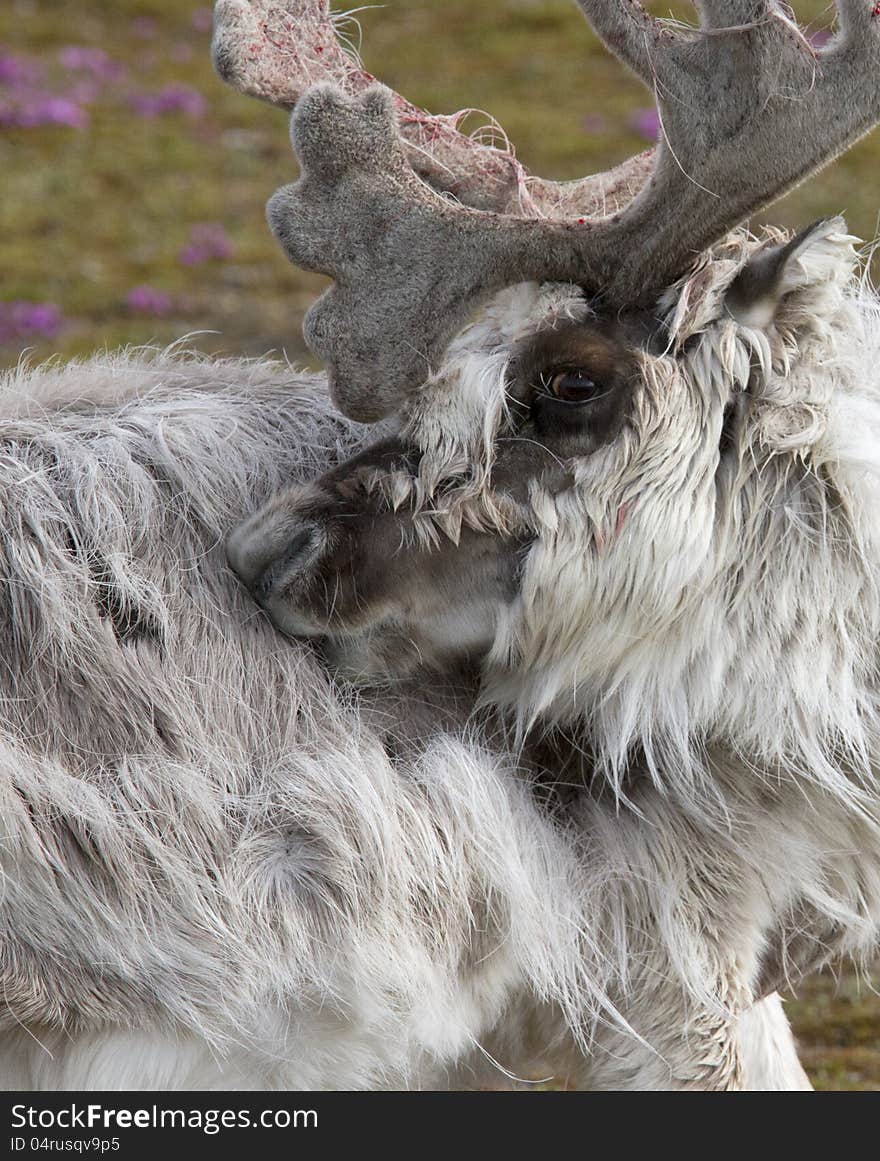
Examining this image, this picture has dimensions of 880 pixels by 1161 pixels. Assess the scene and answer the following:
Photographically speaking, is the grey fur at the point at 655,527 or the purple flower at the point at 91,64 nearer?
the grey fur at the point at 655,527

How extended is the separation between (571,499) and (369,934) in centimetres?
100

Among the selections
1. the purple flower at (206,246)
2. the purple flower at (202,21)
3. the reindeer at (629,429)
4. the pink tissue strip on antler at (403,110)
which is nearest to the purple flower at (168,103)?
the purple flower at (202,21)

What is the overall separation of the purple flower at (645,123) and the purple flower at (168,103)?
11.8 ft

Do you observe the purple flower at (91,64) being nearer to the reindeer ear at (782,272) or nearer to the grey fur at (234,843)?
the grey fur at (234,843)

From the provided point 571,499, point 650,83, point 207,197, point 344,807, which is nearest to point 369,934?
point 344,807

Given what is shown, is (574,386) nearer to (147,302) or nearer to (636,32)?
(636,32)

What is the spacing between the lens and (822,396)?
2.97 meters

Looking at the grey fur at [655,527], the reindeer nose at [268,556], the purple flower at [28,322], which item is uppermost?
the grey fur at [655,527]

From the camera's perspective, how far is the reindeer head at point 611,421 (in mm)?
2914

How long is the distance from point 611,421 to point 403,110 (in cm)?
100

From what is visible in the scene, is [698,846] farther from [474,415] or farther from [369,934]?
[474,415]

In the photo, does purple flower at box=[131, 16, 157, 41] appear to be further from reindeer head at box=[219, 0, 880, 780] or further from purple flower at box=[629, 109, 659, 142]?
reindeer head at box=[219, 0, 880, 780]

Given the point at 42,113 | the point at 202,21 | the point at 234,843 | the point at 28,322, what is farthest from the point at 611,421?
the point at 202,21

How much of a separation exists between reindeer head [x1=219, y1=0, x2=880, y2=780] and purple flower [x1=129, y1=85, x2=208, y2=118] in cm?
1016
